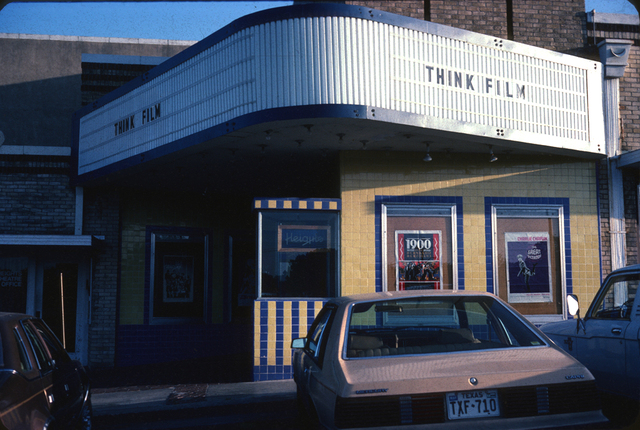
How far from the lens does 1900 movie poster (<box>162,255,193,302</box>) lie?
12688 mm

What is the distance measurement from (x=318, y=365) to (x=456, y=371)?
1.13m

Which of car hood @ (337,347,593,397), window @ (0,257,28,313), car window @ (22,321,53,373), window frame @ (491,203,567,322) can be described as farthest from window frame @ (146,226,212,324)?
car hood @ (337,347,593,397)

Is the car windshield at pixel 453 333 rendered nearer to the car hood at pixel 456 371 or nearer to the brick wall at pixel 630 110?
the car hood at pixel 456 371

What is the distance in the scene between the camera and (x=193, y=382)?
31.3ft

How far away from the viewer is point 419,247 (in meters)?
9.58

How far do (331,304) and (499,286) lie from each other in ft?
18.3

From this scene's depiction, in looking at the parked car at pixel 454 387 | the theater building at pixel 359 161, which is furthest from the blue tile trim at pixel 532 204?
the parked car at pixel 454 387

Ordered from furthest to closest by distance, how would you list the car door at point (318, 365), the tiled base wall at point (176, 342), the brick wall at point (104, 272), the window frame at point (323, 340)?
the tiled base wall at point (176, 342) < the brick wall at point (104, 272) < the window frame at point (323, 340) < the car door at point (318, 365)

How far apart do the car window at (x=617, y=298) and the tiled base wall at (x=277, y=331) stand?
4533 mm

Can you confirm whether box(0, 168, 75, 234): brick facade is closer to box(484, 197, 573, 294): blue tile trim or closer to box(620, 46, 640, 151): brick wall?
box(484, 197, 573, 294): blue tile trim

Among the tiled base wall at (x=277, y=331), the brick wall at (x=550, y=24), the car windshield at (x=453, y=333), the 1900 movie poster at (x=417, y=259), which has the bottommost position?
the tiled base wall at (x=277, y=331)

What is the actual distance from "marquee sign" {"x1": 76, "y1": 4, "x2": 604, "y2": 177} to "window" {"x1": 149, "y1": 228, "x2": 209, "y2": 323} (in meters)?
2.93

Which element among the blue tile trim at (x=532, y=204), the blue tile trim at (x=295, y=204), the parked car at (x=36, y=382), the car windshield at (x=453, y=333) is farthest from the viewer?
the blue tile trim at (x=532, y=204)

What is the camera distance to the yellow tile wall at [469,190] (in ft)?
30.8
